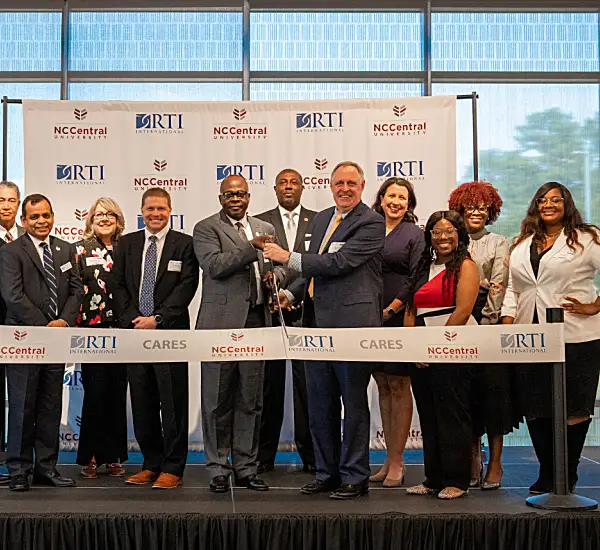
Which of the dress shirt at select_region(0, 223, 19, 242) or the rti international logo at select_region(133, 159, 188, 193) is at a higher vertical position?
the rti international logo at select_region(133, 159, 188, 193)

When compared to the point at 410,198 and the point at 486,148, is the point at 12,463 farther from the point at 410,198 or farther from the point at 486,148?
the point at 486,148

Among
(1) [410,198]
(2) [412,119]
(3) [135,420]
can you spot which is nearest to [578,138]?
(2) [412,119]

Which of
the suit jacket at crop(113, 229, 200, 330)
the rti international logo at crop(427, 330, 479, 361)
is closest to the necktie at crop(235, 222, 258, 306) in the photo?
the suit jacket at crop(113, 229, 200, 330)

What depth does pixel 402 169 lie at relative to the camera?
6344 millimetres

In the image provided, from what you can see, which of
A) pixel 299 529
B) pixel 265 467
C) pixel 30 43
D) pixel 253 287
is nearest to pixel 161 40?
pixel 30 43

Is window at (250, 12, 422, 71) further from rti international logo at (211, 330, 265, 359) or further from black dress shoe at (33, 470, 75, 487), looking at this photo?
black dress shoe at (33, 470, 75, 487)

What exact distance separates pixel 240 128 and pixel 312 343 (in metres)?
2.76

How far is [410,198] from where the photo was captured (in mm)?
5094

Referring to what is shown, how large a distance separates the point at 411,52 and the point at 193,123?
7.77 ft

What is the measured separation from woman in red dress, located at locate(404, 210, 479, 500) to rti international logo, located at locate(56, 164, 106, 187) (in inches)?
121

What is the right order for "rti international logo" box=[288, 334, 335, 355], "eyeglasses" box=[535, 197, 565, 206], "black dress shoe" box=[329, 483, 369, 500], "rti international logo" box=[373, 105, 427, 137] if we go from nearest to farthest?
"rti international logo" box=[288, 334, 335, 355]
"black dress shoe" box=[329, 483, 369, 500]
"eyeglasses" box=[535, 197, 565, 206]
"rti international logo" box=[373, 105, 427, 137]

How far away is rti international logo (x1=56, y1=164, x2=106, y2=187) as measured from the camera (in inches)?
253

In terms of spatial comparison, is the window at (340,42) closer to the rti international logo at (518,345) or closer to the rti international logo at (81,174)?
the rti international logo at (81,174)

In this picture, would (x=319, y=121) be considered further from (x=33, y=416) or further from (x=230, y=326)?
(x=33, y=416)
